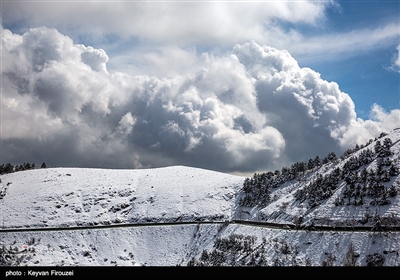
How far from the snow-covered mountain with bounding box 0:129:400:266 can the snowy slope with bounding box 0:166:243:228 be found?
0.95 feet

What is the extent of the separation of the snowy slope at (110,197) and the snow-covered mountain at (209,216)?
0.29 meters

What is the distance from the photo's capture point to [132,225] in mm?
91938

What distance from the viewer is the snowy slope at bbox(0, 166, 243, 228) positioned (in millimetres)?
95125

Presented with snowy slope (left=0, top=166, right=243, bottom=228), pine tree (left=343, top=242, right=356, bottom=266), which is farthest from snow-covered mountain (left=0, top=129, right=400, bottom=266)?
snowy slope (left=0, top=166, right=243, bottom=228)

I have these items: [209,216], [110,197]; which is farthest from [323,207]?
[110,197]

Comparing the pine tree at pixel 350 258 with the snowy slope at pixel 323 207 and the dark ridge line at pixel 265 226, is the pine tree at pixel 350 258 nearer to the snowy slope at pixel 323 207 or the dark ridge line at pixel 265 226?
the dark ridge line at pixel 265 226

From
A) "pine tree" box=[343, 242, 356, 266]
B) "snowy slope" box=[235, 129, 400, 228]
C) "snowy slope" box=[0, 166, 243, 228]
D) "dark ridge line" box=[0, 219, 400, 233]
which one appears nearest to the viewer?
"pine tree" box=[343, 242, 356, 266]

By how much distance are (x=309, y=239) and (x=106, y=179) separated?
242 ft

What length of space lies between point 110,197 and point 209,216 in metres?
29.8

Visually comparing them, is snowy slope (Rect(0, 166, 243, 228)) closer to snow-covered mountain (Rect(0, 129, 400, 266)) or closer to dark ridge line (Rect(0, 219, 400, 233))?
snow-covered mountain (Rect(0, 129, 400, 266))

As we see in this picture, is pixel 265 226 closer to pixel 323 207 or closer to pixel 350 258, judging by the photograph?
pixel 323 207

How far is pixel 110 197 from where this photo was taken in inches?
4218

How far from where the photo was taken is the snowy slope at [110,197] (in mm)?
95125
